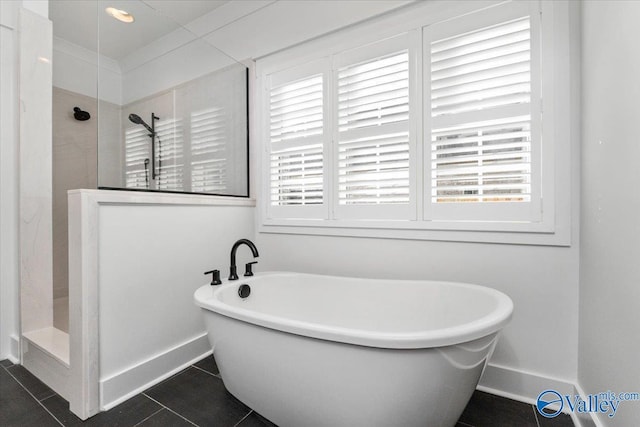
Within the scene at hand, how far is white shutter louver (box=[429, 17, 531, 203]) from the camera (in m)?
1.43

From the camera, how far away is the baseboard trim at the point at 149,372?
4.67 feet

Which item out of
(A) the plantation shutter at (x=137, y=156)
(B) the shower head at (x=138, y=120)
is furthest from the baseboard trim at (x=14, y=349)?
(B) the shower head at (x=138, y=120)

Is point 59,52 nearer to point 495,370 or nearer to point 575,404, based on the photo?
point 495,370

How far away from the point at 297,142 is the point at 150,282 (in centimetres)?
133

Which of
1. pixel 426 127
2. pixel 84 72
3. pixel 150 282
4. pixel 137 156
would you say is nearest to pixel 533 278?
pixel 426 127

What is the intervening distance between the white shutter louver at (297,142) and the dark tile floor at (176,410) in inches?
51.3

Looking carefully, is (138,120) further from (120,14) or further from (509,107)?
(509,107)

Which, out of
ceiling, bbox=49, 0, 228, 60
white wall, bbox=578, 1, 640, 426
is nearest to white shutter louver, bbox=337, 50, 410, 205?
white wall, bbox=578, 1, 640, 426

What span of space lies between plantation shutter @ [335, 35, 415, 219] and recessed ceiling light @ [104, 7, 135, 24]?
4.60 ft

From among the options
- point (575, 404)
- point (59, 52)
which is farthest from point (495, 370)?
point (59, 52)

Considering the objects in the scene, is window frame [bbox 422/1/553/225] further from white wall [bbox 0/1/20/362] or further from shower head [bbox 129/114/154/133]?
white wall [bbox 0/1/20/362]

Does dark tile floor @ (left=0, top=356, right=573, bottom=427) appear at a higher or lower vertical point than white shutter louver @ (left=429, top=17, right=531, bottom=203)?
lower

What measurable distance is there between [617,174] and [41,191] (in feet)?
9.69

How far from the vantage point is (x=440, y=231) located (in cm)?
165
